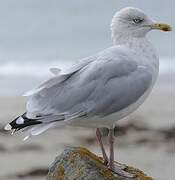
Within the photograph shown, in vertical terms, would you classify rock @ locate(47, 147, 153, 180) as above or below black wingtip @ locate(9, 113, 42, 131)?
below

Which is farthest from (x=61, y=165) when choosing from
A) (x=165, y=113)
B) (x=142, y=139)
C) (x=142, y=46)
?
(x=165, y=113)

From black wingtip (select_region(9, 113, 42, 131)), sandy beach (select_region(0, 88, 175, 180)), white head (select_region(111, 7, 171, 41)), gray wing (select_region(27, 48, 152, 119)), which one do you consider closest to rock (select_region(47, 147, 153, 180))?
gray wing (select_region(27, 48, 152, 119))

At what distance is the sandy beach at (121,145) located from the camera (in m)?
16.0

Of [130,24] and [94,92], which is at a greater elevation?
[130,24]

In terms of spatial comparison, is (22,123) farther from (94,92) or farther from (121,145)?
(121,145)

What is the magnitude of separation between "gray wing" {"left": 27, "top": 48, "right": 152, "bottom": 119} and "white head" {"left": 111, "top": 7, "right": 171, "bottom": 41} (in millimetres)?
447

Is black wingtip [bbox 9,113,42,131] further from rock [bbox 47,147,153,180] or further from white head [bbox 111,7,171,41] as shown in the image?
white head [bbox 111,7,171,41]

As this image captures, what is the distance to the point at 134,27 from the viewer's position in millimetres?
8398

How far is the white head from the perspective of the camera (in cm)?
837

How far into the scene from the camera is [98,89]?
7797mm

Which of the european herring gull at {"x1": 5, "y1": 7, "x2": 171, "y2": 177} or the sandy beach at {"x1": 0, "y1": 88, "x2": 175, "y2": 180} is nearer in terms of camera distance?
the european herring gull at {"x1": 5, "y1": 7, "x2": 171, "y2": 177}

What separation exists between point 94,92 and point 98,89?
0.05 meters

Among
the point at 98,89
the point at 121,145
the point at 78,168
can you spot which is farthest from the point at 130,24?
the point at 121,145

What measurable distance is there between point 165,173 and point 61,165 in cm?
757
